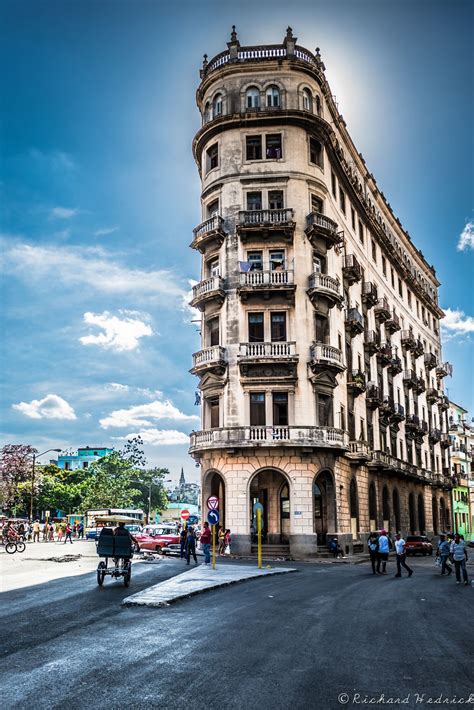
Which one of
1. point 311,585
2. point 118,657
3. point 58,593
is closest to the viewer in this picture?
point 118,657

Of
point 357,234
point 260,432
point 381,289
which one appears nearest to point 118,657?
point 260,432

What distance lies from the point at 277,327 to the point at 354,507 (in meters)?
13.8

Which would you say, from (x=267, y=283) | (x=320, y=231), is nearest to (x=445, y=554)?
(x=267, y=283)

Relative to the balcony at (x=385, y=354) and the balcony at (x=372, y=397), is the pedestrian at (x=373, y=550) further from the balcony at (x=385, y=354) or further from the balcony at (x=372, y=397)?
the balcony at (x=385, y=354)

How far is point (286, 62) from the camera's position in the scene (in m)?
43.6

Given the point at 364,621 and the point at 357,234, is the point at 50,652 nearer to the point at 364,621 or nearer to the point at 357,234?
the point at 364,621

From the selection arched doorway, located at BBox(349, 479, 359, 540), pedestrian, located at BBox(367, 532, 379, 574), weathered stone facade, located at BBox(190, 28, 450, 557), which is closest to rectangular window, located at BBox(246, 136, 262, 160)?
weathered stone facade, located at BBox(190, 28, 450, 557)

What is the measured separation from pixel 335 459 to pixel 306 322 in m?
8.45

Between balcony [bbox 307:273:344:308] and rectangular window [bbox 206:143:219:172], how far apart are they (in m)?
10.9

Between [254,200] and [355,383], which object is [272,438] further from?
[254,200]

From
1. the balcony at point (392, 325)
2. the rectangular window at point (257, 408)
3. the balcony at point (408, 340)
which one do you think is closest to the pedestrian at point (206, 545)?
the rectangular window at point (257, 408)

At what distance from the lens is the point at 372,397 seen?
49.6m

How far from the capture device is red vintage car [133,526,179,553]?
42125 mm

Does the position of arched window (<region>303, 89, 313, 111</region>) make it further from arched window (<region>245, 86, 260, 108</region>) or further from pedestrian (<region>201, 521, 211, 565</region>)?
pedestrian (<region>201, 521, 211, 565</region>)
